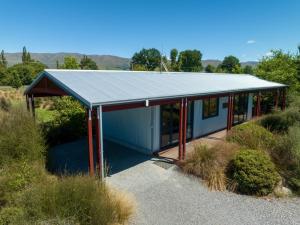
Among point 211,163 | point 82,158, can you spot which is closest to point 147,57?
point 82,158

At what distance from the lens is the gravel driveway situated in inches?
216

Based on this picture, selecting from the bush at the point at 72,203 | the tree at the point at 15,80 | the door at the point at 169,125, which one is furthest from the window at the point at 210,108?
the tree at the point at 15,80

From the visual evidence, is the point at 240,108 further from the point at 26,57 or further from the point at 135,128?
the point at 26,57

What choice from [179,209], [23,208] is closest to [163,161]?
[179,209]

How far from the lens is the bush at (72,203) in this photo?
4.48 meters

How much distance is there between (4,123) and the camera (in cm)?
738

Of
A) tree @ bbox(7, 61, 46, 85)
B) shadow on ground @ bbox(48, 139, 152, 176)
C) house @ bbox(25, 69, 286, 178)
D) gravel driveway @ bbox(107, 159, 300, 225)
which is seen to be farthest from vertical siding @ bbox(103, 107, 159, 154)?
tree @ bbox(7, 61, 46, 85)

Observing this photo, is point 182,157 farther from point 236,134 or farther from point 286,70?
point 286,70

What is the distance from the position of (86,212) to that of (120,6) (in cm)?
1840

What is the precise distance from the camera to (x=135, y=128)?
403 inches

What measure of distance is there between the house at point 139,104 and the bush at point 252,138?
6.30 ft

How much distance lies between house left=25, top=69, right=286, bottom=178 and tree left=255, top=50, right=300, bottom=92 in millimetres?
7731

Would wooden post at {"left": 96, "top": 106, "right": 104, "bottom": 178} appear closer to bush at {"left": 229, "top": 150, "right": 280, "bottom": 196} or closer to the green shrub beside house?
the green shrub beside house

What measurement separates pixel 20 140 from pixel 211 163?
19.4 feet
